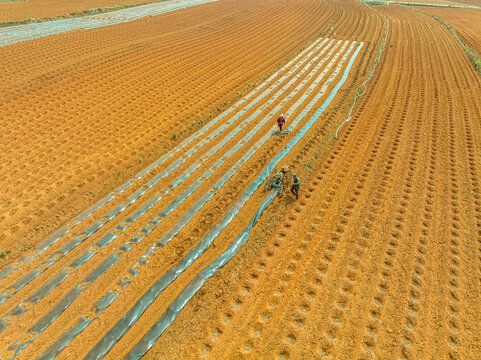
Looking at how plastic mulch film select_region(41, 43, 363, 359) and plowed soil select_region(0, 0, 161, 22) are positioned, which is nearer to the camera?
plastic mulch film select_region(41, 43, 363, 359)

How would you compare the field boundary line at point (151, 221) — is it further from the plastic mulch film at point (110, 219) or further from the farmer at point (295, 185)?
the farmer at point (295, 185)

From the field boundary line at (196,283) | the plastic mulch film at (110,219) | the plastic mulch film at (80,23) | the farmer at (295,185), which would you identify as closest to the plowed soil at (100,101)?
the plastic mulch film at (110,219)

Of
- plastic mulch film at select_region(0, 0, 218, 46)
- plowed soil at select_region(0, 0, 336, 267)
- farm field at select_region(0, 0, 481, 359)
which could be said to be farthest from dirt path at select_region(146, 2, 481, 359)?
plastic mulch film at select_region(0, 0, 218, 46)

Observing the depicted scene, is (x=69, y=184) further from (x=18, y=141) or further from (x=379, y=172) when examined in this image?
(x=379, y=172)

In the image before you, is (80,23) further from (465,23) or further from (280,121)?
(465,23)

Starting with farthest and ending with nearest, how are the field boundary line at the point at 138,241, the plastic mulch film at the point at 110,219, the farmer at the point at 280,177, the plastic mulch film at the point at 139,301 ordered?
the farmer at the point at 280,177, the plastic mulch film at the point at 110,219, the field boundary line at the point at 138,241, the plastic mulch film at the point at 139,301

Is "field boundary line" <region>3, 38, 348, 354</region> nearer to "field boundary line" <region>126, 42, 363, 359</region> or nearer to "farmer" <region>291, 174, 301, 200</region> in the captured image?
"field boundary line" <region>126, 42, 363, 359</region>

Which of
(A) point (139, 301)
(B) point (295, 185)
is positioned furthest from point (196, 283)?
(B) point (295, 185)

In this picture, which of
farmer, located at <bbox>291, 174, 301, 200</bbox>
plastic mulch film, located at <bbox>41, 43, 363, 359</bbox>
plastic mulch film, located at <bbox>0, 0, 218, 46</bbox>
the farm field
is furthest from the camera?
plastic mulch film, located at <bbox>0, 0, 218, 46</bbox>
